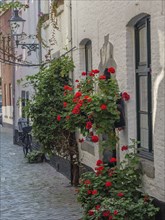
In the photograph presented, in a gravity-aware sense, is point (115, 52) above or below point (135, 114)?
above

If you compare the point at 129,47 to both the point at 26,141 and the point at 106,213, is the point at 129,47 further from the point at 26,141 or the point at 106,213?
the point at 26,141

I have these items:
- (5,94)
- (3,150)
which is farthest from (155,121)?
(5,94)

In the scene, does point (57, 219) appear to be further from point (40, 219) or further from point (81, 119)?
point (81, 119)

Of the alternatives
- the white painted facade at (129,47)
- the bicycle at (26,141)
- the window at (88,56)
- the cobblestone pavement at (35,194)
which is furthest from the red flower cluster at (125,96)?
the bicycle at (26,141)

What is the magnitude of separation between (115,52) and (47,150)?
3944 millimetres

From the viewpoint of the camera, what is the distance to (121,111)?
9062 mm

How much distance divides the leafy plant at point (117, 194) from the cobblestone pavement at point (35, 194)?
1.29 meters

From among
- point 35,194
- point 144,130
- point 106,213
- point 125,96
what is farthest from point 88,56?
point 106,213

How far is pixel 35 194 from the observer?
12359 millimetres

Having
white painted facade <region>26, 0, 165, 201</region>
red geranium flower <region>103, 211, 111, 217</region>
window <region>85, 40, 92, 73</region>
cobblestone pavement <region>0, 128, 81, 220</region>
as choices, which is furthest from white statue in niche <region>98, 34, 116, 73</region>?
red geranium flower <region>103, 211, 111, 217</region>

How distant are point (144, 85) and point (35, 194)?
4467 millimetres

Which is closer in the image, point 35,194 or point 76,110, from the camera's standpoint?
point 76,110

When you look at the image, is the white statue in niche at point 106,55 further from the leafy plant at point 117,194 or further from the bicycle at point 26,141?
the bicycle at point 26,141

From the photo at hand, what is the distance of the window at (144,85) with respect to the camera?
8.43 metres
